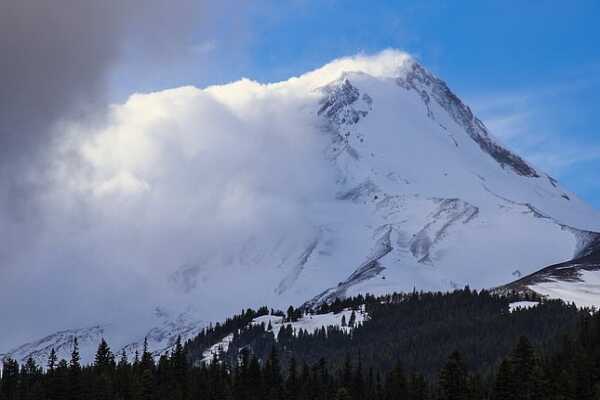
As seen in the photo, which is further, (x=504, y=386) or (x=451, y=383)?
(x=504, y=386)

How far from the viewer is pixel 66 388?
17788 centimetres

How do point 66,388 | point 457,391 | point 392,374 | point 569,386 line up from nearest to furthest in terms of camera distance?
point 457,391
point 569,386
point 66,388
point 392,374

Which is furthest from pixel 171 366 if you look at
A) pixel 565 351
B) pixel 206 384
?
pixel 565 351

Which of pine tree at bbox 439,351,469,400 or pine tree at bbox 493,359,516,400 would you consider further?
pine tree at bbox 493,359,516,400

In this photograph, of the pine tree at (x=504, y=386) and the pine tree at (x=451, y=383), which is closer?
the pine tree at (x=451, y=383)

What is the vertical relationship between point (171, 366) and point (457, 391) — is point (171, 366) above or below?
above

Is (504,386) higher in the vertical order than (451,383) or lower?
lower

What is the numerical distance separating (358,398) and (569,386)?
54.8 metres

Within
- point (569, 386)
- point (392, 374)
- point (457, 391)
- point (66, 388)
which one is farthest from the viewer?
point (392, 374)

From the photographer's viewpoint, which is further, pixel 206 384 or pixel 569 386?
pixel 206 384

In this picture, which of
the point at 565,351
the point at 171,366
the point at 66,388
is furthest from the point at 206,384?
the point at 565,351

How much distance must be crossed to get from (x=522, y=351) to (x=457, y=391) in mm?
16951

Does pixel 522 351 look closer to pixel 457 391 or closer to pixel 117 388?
pixel 457 391

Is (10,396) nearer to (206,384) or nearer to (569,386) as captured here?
(206,384)
